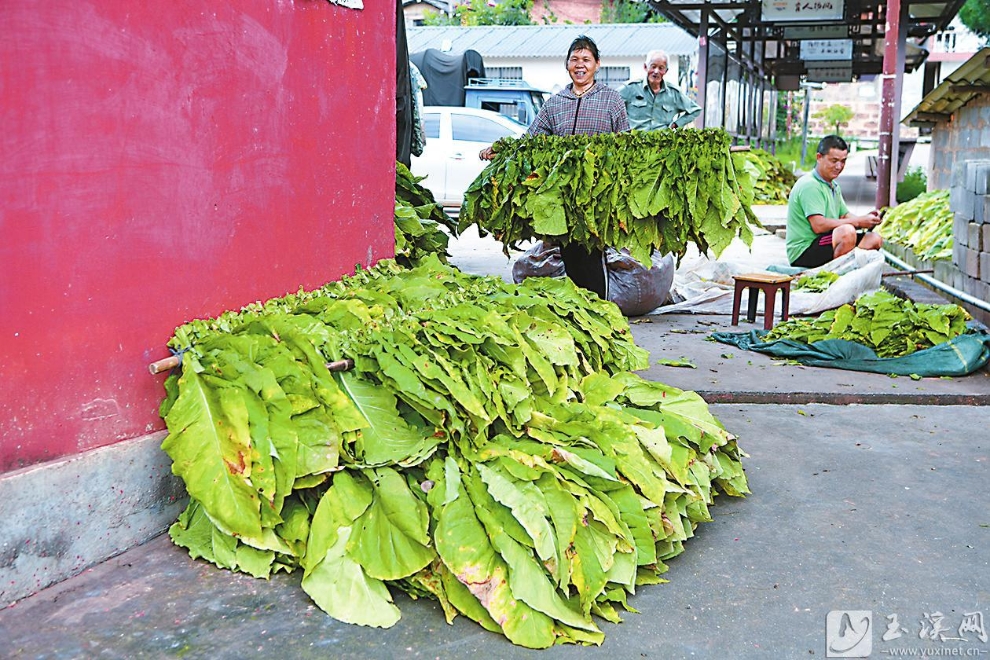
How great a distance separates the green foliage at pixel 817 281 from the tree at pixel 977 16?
1495 cm

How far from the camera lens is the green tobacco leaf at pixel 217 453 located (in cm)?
311

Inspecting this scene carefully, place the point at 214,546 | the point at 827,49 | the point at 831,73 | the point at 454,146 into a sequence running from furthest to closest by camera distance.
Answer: the point at 831,73, the point at 827,49, the point at 454,146, the point at 214,546

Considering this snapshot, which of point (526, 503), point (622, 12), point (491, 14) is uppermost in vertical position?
point (622, 12)

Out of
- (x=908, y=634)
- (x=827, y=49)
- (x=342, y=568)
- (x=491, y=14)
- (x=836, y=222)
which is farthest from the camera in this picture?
(x=491, y=14)

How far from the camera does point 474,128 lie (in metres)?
15.7

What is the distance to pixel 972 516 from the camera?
387 centimetres

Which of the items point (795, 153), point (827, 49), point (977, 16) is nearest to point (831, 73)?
point (977, 16)

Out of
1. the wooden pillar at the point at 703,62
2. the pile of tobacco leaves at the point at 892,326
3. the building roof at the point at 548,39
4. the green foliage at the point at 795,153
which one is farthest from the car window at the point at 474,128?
the green foliage at the point at 795,153

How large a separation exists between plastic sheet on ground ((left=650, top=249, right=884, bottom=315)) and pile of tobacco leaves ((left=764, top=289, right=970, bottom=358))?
4.22 ft

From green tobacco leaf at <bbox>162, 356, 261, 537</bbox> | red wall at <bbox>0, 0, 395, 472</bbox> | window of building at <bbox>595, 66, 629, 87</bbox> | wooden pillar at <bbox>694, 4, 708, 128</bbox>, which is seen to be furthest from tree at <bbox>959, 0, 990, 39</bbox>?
green tobacco leaf at <bbox>162, 356, 261, 537</bbox>

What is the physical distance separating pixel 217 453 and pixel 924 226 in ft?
34.2

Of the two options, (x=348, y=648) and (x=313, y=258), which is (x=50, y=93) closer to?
(x=313, y=258)

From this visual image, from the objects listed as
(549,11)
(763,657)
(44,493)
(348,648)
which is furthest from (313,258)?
(549,11)

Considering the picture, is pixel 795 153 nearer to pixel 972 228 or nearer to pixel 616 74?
pixel 616 74
